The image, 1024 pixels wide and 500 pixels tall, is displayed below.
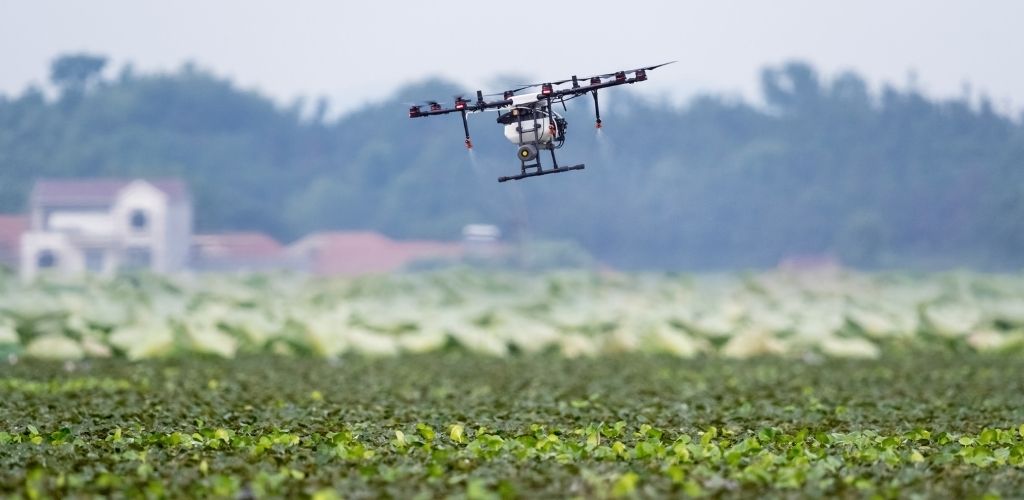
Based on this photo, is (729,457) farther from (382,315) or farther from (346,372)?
(382,315)

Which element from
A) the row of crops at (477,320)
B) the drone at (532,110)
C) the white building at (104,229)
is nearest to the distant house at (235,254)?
the white building at (104,229)

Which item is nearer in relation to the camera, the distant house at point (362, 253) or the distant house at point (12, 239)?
the distant house at point (12, 239)

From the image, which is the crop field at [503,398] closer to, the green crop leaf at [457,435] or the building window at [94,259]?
the green crop leaf at [457,435]

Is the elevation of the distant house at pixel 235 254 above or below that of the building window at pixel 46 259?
below

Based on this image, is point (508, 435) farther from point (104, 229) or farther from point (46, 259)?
point (104, 229)

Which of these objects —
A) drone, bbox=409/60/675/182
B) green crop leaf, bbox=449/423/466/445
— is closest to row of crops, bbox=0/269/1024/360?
green crop leaf, bbox=449/423/466/445

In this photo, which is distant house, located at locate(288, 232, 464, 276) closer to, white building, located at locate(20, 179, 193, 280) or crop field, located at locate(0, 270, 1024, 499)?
white building, located at locate(20, 179, 193, 280)
